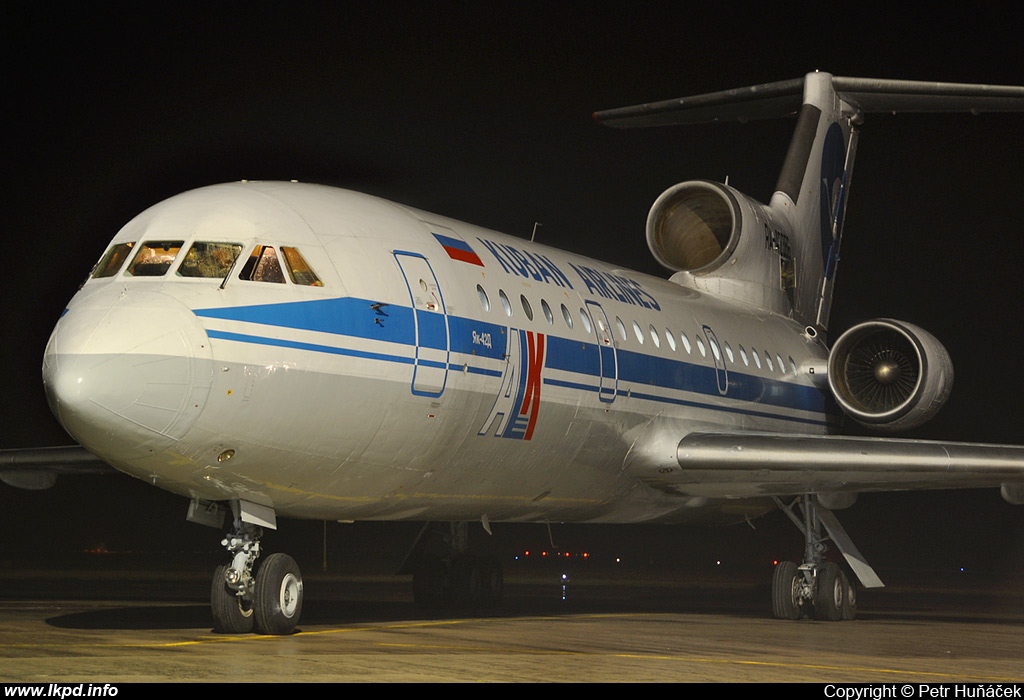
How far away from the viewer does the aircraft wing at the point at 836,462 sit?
16.0 metres

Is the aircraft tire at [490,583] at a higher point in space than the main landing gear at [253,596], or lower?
higher

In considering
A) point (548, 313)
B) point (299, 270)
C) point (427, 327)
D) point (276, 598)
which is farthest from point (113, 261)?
point (548, 313)

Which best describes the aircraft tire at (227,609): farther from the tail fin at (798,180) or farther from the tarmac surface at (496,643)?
the tail fin at (798,180)

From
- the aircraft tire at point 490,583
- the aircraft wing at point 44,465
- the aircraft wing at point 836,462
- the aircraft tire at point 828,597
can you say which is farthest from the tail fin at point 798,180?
the aircraft wing at point 44,465

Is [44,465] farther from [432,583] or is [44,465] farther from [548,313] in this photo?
[548,313]

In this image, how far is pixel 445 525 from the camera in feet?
60.3

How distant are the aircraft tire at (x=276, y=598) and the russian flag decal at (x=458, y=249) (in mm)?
3675

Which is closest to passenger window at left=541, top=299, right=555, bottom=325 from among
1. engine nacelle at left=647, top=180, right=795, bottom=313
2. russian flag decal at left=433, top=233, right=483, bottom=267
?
russian flag decal at left=433, top=233, right=483, bottom=267

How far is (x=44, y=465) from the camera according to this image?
17.1m

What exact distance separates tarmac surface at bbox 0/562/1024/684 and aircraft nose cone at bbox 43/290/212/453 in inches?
66.0

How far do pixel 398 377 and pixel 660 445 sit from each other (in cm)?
536

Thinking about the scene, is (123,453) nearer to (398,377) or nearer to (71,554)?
(398,377)

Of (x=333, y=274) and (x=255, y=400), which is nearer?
(x=255, y=400)
